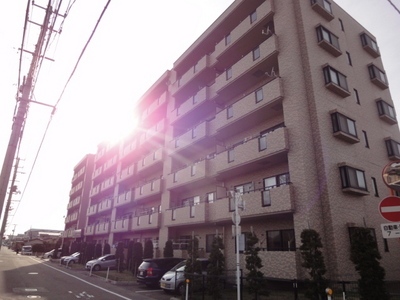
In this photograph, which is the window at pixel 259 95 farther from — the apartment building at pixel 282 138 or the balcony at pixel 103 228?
the balcony at pixel 103 228

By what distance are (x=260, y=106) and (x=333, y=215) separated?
284 inches

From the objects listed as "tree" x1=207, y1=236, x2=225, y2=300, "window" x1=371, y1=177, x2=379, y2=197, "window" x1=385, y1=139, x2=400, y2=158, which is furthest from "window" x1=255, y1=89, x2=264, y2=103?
"window" x1=385, y1=139, x2=400, y2=158

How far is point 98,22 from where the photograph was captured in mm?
6613

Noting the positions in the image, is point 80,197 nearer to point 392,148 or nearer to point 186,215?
point 186,215

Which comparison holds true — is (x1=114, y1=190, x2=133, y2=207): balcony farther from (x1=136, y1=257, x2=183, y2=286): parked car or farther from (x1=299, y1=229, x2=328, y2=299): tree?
(x1=299, y1=229, x2=328, y2=299): tree

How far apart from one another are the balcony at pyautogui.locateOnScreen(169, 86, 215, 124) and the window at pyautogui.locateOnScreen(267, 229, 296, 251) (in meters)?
11.5

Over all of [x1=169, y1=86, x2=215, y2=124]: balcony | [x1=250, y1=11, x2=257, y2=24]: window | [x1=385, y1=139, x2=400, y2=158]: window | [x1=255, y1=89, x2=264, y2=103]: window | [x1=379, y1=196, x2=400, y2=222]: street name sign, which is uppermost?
[x1=250, y1=11, x2=257, y2=24]: window

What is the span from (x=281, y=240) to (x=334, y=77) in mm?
10266

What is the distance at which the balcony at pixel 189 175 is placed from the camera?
65.8ft

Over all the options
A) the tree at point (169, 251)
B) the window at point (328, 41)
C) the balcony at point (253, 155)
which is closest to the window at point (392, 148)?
the window at point (328, 41)

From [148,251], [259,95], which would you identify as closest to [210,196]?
[148,251]

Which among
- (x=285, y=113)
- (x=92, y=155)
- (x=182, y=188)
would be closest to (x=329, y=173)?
(x=285, y=113)

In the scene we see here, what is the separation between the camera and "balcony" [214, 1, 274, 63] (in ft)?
60.2

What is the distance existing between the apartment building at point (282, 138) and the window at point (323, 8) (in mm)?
79
